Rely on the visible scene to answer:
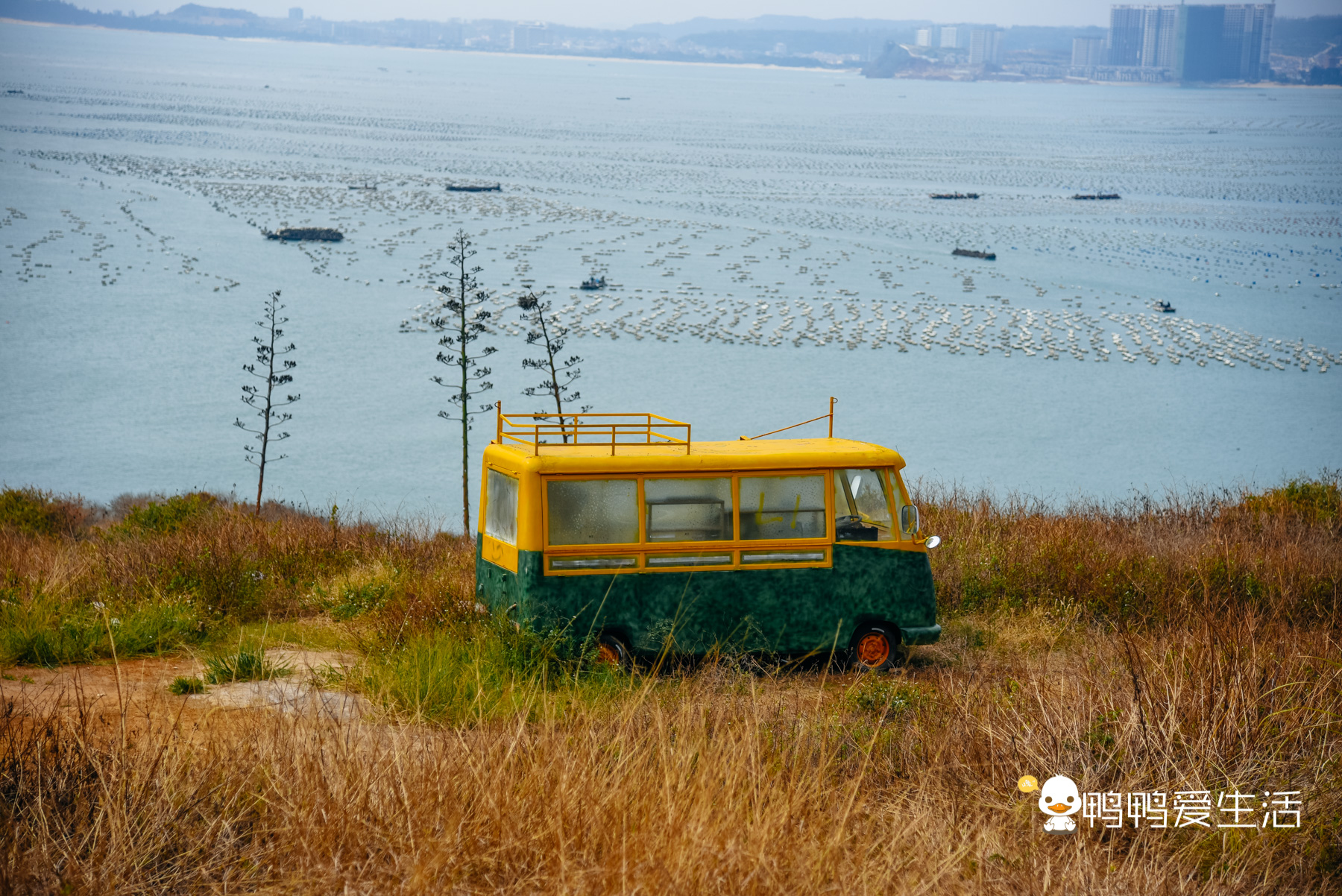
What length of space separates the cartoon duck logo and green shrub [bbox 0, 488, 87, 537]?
61.8ft

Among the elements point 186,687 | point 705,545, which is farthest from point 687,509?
point 186,687

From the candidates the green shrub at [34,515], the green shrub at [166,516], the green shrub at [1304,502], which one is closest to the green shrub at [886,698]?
the green shrub at [166,516]

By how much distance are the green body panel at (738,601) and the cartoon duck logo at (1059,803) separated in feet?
10.2

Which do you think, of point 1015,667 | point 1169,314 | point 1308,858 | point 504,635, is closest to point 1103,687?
point 1308,858

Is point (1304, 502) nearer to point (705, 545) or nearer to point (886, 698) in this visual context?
point (705, 545)

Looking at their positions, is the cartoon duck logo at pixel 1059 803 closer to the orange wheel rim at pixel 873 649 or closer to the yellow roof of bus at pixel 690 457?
the yellow roof of bus at pixel 690 457

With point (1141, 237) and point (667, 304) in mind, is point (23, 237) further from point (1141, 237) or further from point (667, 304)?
point (1141, 237)

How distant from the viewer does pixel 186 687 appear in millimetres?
8281

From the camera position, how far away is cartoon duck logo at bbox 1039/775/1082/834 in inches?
228

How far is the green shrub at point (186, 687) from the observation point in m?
8.24

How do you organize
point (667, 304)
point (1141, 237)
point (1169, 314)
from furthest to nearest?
point (1141, 237)
point (1169, 314)
point (667, 304)

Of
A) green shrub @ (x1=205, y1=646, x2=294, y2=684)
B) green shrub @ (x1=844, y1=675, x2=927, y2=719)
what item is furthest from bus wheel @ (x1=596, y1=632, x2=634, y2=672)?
green shrub @ (x1=205, y1=646, x2=294, y2=684)

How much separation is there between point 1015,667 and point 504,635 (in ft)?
14.5

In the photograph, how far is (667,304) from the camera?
66.4 meters
